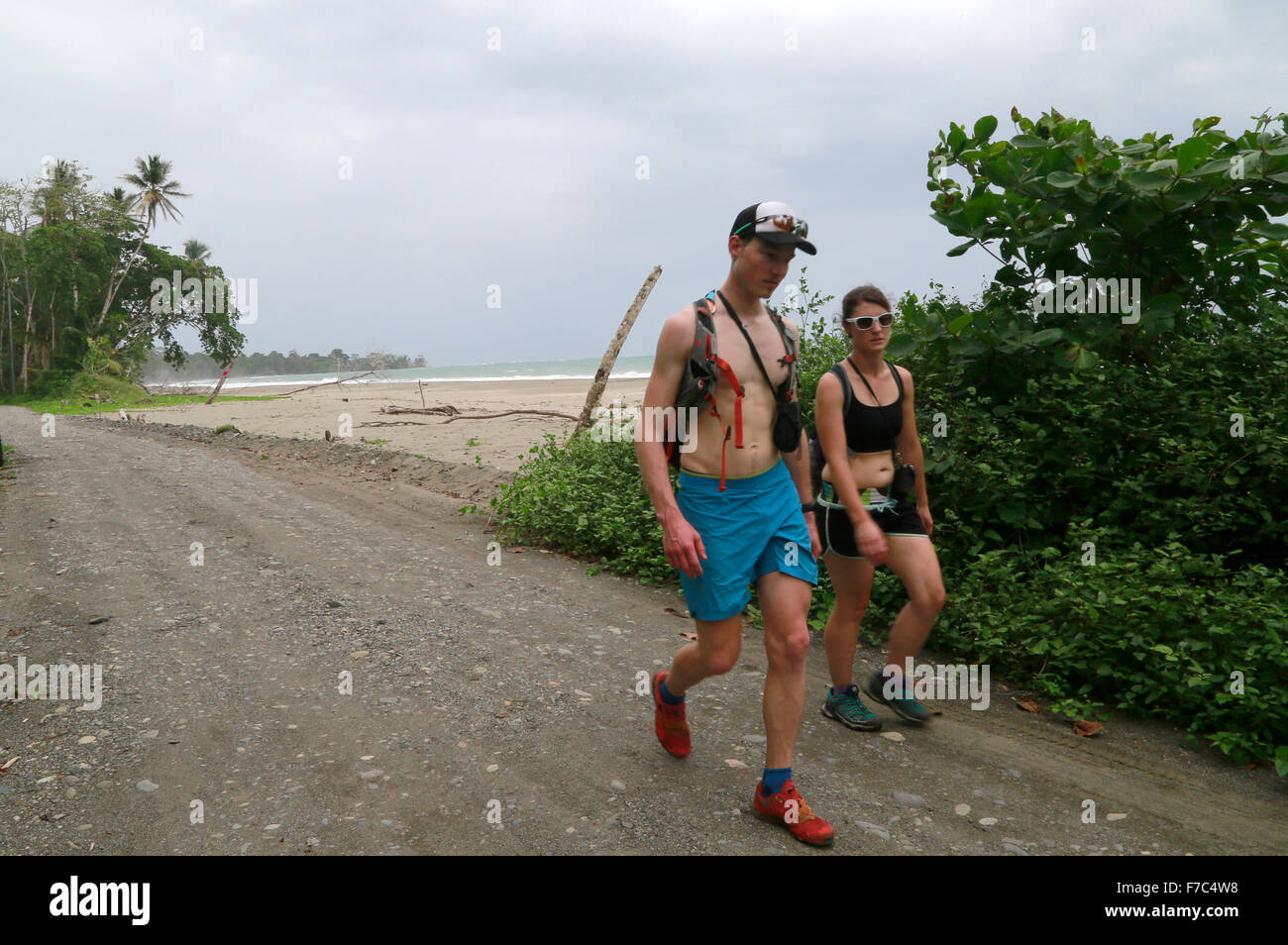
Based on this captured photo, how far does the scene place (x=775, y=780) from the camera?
10.2 feet

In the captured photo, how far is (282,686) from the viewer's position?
447 centimetres

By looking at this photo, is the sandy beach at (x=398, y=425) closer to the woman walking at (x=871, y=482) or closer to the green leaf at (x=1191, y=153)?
the woman walking at (x=871, y=482)

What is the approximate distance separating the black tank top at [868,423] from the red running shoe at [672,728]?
1.44m

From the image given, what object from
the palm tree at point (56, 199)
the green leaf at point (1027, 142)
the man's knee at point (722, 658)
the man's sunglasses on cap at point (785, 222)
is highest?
the palm tree at point (56, 199)

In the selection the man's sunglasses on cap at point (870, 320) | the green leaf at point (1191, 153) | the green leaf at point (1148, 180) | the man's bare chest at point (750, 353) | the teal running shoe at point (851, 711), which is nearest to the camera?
the man's bare chest at point (750, 353)

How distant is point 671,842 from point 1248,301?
553 centimetres

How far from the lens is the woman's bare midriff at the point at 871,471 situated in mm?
3973

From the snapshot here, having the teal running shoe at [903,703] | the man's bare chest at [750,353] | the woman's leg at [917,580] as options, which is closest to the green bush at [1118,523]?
the teal running shoe at [903,703]

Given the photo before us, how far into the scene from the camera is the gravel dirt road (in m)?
3.14

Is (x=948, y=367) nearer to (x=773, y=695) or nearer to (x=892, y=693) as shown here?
(x=892, y=693)

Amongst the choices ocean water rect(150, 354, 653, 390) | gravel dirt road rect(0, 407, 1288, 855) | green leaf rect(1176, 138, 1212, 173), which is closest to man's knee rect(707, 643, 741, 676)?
gravel dirt road rect(0, 407, 1288, 855)

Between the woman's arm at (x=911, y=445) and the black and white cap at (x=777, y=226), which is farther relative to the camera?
the woman's arm at (x=911, y=445)

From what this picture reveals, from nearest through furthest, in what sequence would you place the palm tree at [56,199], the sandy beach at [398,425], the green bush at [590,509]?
the green bush at [590,509] < the sandy beach at [398,425] < the palm tree at [56,199]

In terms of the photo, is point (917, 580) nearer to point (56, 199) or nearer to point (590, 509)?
point (590, 509)
